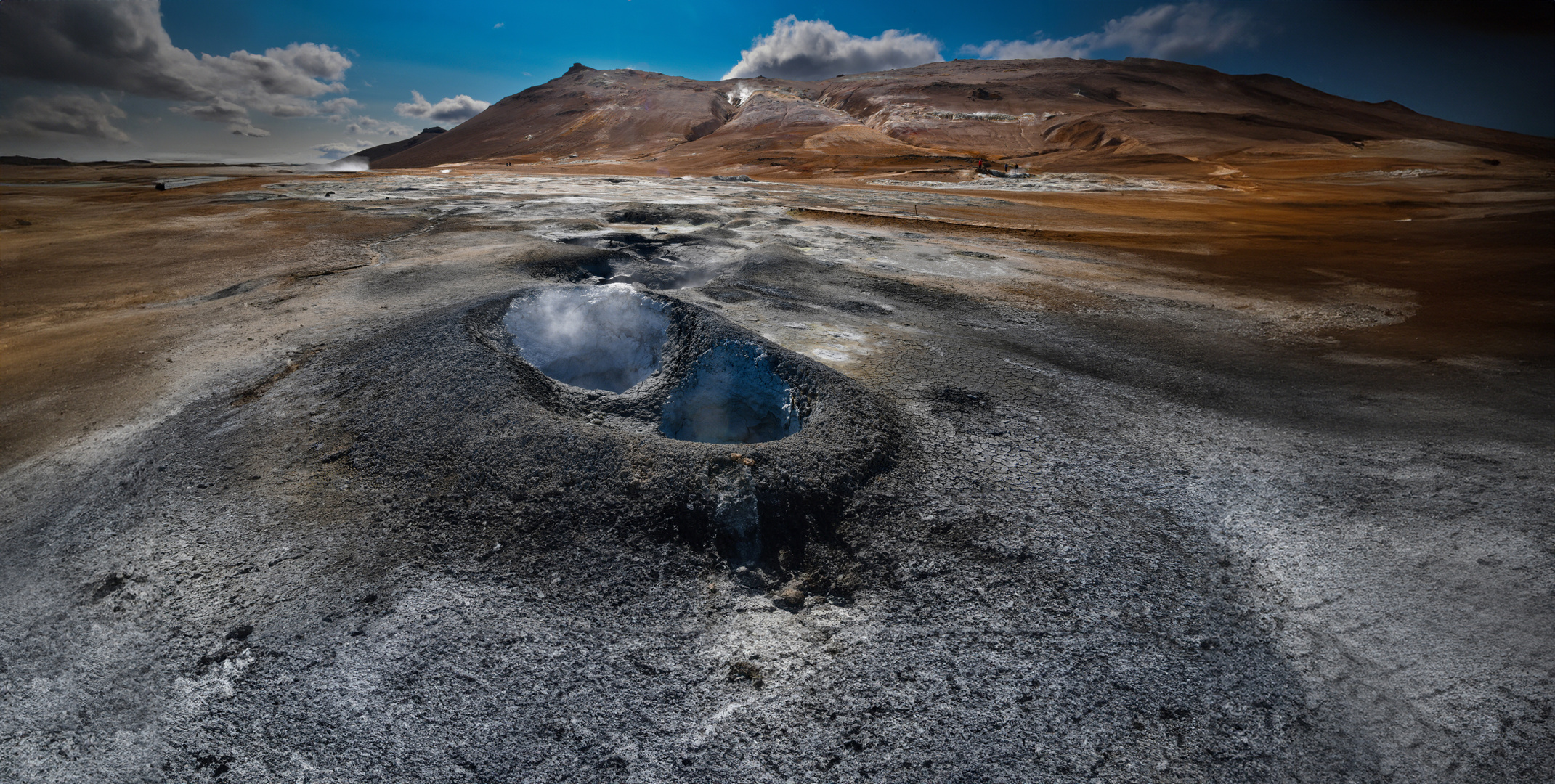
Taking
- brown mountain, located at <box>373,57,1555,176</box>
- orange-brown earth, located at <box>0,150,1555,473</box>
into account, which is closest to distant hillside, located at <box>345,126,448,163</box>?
brown mountain, located at <box>373,57,1555,176</box>

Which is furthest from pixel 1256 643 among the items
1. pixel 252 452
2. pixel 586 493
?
pixel 252 452

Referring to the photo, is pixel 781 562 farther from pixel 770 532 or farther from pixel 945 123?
pixel 945 123

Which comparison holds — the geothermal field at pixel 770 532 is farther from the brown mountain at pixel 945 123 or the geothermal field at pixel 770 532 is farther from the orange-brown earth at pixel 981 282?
the brown mountain at pixel 945 123

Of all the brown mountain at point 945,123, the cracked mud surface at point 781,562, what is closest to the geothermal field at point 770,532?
the cracked mud surface at point 781,562

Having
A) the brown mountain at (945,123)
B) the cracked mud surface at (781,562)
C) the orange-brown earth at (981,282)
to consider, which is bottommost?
the cracked mud surface at (781,562)

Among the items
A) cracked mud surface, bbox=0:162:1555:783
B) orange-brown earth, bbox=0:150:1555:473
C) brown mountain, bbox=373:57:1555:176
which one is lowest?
cracked mud surface, bbox=0:162:1555:783

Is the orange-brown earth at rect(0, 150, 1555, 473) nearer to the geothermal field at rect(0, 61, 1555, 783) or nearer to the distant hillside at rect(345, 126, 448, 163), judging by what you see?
the geothermal field at rect(0, 61, 1555, 783)
